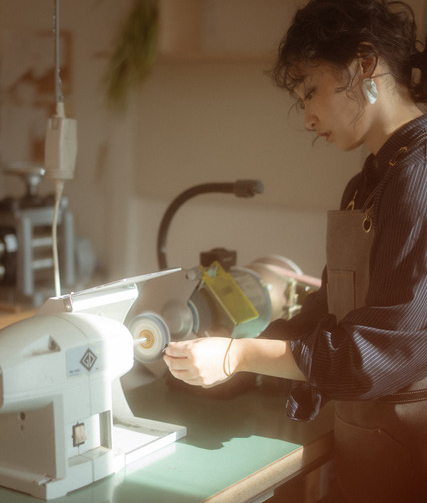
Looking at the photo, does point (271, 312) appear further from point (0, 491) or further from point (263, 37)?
point (263, 37)

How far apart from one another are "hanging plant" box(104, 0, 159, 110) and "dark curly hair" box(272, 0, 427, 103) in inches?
65.9

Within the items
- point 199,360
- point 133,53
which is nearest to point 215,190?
point 199,360

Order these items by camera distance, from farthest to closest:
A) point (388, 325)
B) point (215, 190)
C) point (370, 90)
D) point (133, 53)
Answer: point (133, 53) → point (215, 190) → point (370, 90) → point (388, 325)

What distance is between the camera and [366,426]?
3.84 feet

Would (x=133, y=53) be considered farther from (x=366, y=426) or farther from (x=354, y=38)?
(x=366, y=426)

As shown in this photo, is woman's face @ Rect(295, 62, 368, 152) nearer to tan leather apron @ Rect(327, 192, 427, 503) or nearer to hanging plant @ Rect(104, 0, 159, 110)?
tan leather apron @ Rect(327, 192, 427, 503)

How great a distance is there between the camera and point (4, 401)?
2.97 feet

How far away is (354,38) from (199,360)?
55 cm

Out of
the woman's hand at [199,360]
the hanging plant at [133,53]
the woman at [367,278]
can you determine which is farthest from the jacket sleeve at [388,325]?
the hanging plant at [133,53]

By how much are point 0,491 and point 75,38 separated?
258 cm

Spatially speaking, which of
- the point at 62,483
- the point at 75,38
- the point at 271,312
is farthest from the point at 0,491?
the point at 75,38

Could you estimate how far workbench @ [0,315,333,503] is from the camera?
99 cm

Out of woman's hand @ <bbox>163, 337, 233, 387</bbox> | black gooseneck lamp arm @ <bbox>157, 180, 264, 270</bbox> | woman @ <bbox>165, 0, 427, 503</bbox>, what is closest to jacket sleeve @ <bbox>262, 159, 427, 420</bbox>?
woman @ <bbox>165, 0, 427, 503</bbox>

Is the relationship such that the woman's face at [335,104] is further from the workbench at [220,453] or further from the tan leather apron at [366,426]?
the workbench at [220,453]
